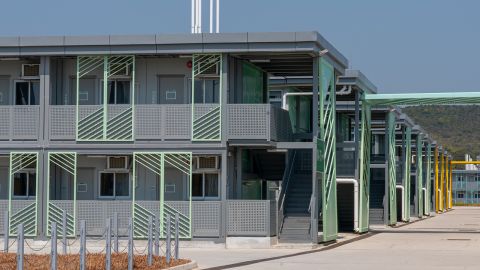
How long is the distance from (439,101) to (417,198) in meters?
31.2

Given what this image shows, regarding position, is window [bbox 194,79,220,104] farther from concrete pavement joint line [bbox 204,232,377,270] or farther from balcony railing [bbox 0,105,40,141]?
concrete pavement joint line [bbox 204,232,377,270]

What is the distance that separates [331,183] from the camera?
3894cm

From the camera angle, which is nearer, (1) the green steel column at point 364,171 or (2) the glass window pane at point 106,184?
(2) the glass window pane at point 106,184

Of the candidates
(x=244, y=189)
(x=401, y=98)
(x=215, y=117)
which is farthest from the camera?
(x=401, y=98)

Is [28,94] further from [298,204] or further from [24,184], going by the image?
[298,204]

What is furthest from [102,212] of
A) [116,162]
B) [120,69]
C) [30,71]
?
[30,71]

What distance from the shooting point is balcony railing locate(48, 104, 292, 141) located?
3491 centimetres

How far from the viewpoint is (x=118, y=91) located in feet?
123

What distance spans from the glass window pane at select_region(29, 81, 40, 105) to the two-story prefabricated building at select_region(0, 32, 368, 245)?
35mm

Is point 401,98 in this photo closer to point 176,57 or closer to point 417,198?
point 176,57

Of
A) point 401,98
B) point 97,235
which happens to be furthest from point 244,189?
point 401,98

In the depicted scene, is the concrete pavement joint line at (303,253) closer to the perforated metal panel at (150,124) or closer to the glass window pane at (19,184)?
the perforated metal panel at (150,124)

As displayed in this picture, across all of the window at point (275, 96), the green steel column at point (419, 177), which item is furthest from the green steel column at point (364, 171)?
the green steel column at point (419, 177)

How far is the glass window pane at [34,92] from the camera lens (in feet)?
125
